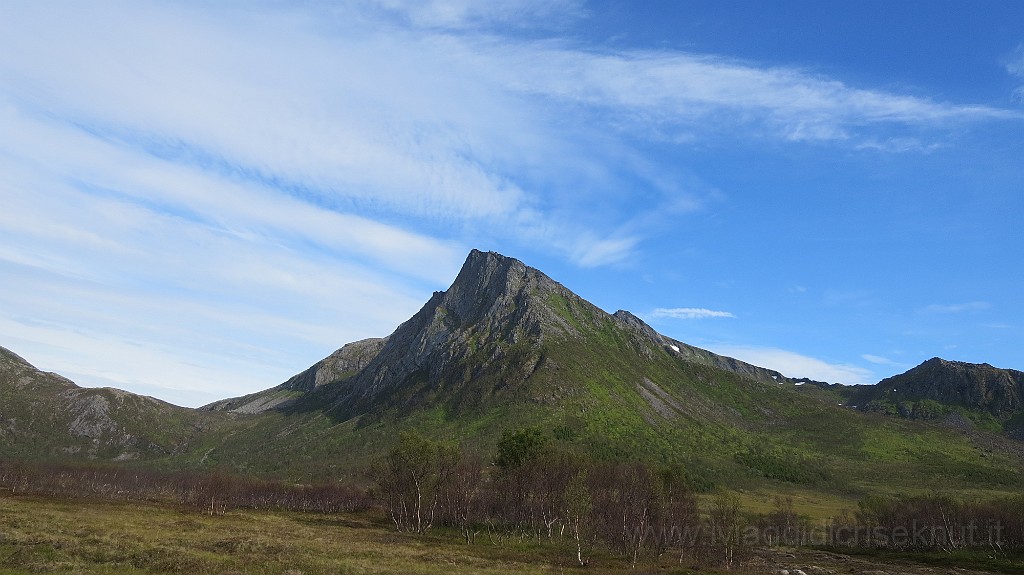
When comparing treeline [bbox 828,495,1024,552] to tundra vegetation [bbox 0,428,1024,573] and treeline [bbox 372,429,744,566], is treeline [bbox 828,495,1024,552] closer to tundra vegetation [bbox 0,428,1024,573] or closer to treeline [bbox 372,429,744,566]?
tundra vegetation [bbox 0,428,1024,573]

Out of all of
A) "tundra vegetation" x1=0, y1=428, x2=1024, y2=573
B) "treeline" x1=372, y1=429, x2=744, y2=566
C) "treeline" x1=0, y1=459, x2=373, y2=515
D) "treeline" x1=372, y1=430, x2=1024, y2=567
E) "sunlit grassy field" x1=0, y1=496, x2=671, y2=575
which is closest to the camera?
"sunlit grassy field" x1=0, y1=496, x2=671, y2=575

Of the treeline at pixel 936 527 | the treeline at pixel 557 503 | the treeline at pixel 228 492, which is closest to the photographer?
the treeline at pixel 557 503

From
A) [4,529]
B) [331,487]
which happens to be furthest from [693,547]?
[331,487]

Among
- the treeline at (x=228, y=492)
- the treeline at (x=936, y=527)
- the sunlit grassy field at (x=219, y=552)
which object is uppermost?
the treeline at (x=936, y=527)

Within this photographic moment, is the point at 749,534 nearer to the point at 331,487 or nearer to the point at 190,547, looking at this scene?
the point at 190,547

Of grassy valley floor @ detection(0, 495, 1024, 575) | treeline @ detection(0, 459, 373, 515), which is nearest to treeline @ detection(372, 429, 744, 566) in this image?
grassy valley floor @ detection(0, 495, 1024, 575)

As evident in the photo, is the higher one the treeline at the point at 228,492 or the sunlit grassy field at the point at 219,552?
the sunlit grassy field at the point at 219,552

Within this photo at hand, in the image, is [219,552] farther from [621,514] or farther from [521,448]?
[521,448]

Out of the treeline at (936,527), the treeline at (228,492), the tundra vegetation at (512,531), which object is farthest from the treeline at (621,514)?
the treeline at (228,492)

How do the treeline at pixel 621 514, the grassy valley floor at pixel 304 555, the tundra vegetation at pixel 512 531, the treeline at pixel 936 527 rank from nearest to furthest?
the grassy valley floor at pixel 304 555 < the tundra vegetation at pixel 512 531 < the treeline at pixel 621 514 < the treeline at pixel 936 527

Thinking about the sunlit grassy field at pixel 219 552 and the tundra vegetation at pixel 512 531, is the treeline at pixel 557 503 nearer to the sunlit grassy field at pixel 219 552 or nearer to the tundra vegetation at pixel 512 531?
the tundra vegetation at pixel 512 531

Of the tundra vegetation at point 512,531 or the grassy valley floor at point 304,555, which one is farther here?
the tundra vegetation at point 512,531

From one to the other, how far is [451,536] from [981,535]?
4046 inches

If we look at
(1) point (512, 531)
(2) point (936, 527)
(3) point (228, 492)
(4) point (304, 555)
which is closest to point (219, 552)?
(4) point (304, 555)
